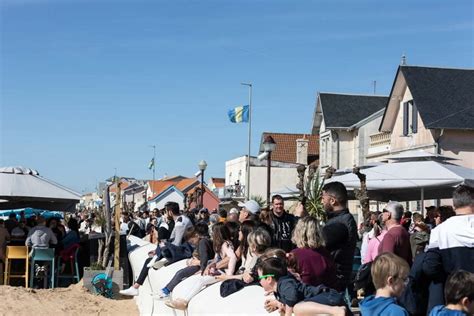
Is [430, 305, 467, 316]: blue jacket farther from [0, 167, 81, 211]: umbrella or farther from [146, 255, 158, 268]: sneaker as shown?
[0, 167, 81, 211]: umbrella

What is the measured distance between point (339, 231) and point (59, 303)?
7.80 metres

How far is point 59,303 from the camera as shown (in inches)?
507

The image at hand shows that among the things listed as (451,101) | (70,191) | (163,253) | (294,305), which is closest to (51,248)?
(70,191)

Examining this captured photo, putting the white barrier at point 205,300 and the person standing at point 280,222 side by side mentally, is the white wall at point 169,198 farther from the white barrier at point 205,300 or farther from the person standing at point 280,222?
the person standing at point 280,222

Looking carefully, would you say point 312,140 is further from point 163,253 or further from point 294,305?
point 294,305

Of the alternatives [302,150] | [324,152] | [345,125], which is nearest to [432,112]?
[345,125]

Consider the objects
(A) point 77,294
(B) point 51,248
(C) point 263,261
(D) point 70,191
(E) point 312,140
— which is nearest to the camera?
(C) point 263,261

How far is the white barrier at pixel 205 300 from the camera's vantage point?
19.7ft

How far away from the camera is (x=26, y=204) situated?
20.4 metres

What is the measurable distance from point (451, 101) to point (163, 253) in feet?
70.5

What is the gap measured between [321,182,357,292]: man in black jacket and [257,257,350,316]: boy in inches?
41.6

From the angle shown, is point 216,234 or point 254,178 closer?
point 216,234

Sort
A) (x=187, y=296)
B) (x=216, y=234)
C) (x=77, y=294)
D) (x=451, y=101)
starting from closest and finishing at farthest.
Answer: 1. (x=187, y=296)
2. (x=216, y=234)
3. (x=77, y=294)
4. (x=451, y=101)

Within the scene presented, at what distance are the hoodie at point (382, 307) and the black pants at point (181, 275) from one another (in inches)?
184
